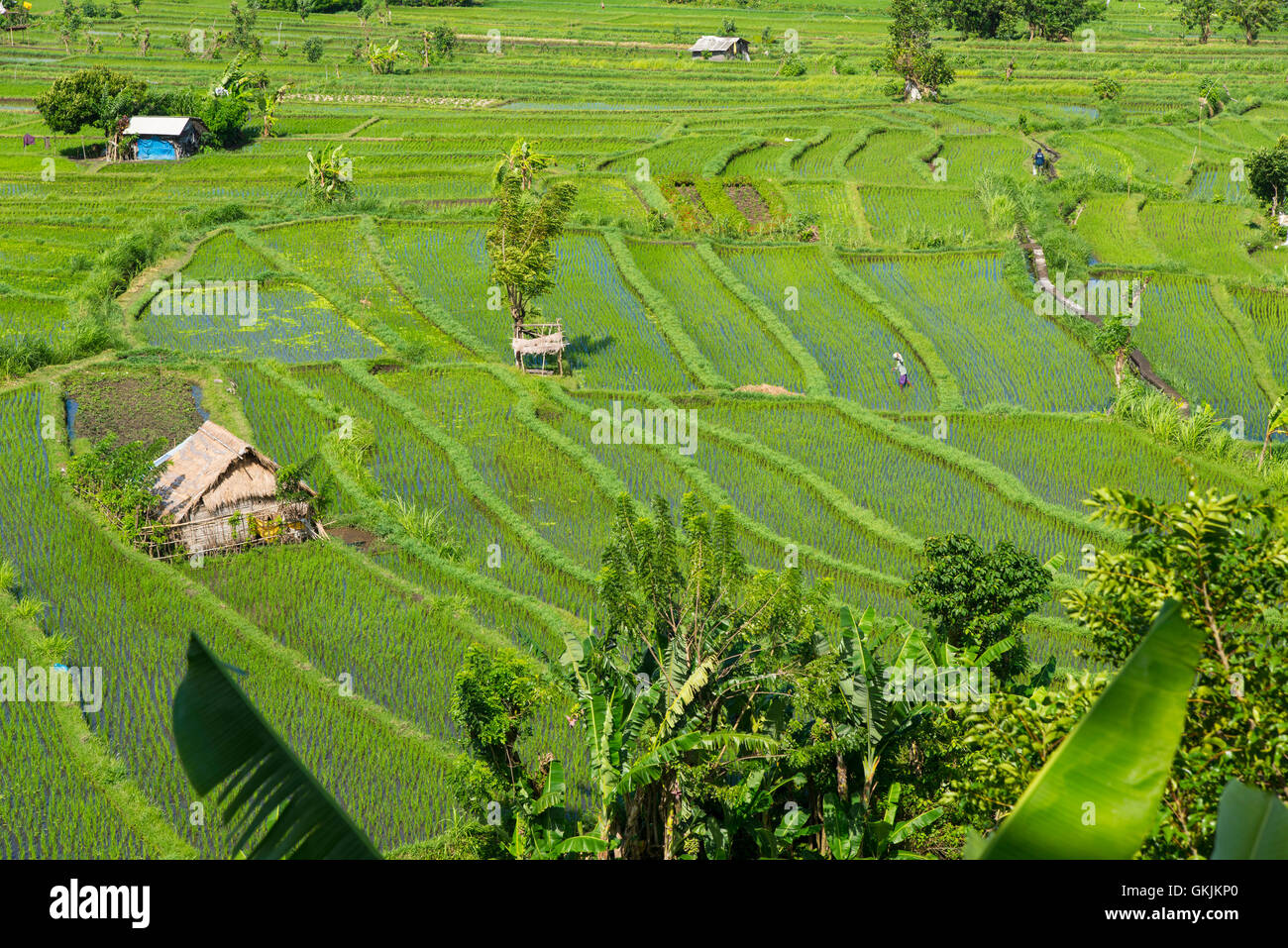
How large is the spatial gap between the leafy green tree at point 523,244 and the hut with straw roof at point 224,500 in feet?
22.2

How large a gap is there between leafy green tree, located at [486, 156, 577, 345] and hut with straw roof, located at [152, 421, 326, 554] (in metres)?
6.78

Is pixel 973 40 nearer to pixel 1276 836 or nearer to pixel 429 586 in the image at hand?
pixel 429 586

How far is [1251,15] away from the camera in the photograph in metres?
58.8

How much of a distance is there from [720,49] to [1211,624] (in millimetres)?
51937

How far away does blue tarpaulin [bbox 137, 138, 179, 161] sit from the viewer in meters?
35.7

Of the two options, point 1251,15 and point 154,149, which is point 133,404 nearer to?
point 154,149

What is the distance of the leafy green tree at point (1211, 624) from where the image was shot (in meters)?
5.90

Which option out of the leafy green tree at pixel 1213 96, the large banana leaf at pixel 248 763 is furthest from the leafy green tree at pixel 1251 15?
the large banana leaf at pixel 248 763

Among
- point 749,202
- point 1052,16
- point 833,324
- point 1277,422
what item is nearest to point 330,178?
point 749,202

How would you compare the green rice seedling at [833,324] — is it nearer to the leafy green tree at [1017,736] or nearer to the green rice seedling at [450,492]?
the green rice seedling at [450,492]

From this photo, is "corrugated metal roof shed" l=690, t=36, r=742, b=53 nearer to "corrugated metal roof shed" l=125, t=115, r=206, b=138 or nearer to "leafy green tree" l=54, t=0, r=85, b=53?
"corrugated metal roof shed" l=125, t=115, r=206, b=138

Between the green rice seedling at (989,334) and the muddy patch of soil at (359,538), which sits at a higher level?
the green rice seedling at (989,334)

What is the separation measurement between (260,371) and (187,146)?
1868cm

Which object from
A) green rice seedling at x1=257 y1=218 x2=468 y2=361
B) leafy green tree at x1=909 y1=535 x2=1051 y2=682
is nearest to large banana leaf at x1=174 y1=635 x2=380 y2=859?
leafy green tree at x1=909 y1=535 x2=1051 y2=682
